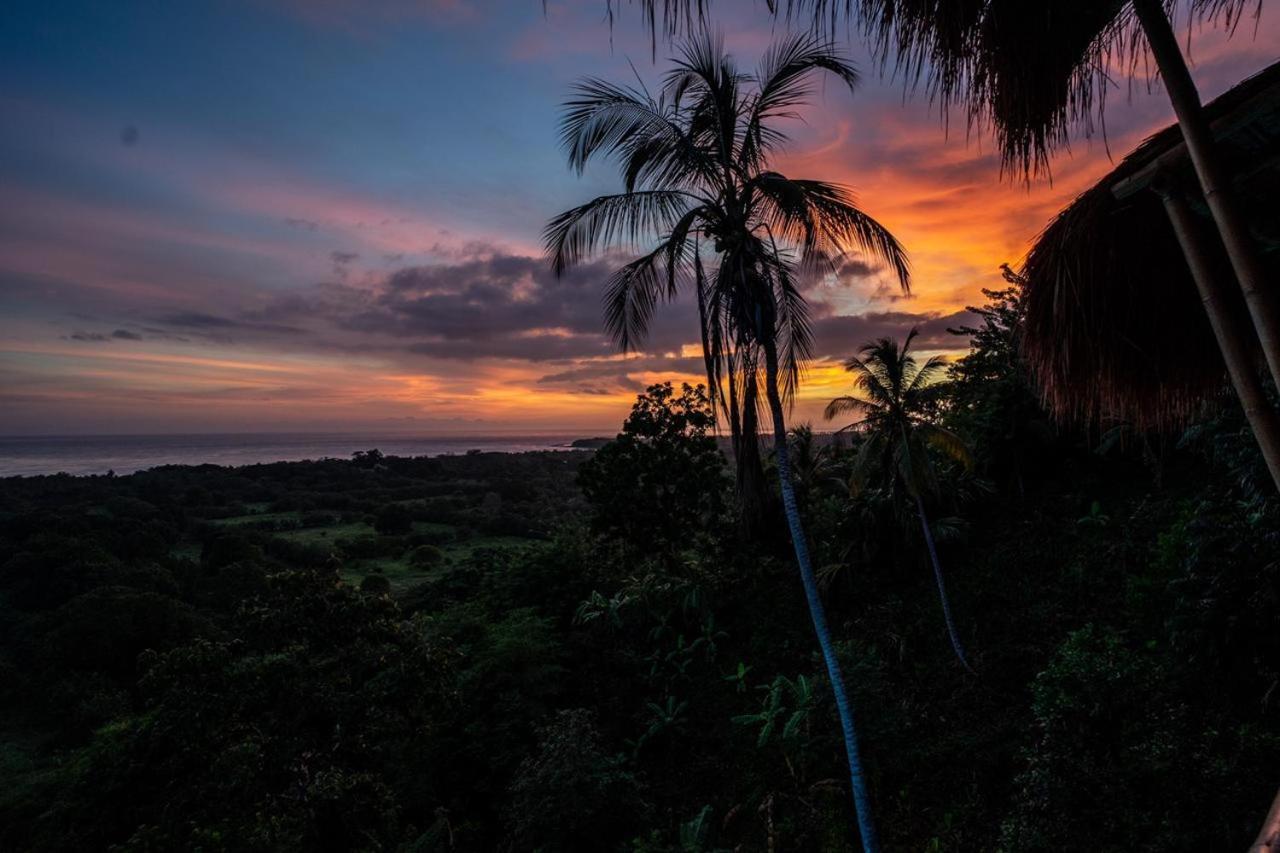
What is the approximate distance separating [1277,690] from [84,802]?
17178 mm

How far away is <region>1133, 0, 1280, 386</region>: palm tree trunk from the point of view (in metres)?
1.38

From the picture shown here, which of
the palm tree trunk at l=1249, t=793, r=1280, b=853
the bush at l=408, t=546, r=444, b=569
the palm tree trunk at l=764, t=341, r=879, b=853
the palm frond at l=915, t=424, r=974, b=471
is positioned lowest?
the bush at l=408, t=546, r=444, b=569

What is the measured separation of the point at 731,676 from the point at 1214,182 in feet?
43.0

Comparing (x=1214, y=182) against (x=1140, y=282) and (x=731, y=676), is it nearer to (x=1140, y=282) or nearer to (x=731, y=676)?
(x=1140, y=282)

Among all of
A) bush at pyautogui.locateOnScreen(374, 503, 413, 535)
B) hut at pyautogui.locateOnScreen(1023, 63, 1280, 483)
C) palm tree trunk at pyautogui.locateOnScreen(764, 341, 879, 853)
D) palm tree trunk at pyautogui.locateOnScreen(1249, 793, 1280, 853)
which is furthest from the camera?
bush at pyautogui.locateOnScreen(374, 503, 413, 535)

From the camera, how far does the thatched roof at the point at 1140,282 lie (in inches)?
68.8

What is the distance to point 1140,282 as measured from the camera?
2400mm

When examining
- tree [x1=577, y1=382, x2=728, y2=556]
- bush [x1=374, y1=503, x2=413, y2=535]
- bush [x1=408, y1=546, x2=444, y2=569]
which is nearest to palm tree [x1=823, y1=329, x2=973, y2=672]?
tree [x1=577, y1=382, x2=728, y2=556]

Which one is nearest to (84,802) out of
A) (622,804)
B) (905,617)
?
(622,804)

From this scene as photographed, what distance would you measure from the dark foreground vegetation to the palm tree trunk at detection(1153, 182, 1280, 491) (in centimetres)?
693

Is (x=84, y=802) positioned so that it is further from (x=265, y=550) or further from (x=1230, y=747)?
(x=265, y=550)

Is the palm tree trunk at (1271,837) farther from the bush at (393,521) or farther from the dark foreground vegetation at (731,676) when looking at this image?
the bush at (393,521)

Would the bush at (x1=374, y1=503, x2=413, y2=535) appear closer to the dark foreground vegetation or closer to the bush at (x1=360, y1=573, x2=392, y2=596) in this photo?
the bush at (x1=360, y1=573, x2=392, y2=596)

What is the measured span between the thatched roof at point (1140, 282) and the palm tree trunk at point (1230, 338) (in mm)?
103
